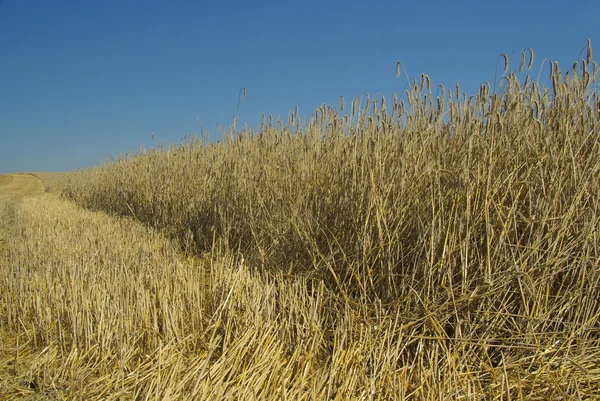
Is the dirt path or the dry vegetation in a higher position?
the dirt path

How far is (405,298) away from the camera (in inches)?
77.1

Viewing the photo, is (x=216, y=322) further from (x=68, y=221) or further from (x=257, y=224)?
(x=68, y=221)

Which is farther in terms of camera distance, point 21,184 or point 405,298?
point 21,184

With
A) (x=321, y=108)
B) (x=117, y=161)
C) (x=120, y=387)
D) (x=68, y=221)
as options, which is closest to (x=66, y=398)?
(x=120, y=387)

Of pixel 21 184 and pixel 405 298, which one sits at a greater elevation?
pixel 21 184

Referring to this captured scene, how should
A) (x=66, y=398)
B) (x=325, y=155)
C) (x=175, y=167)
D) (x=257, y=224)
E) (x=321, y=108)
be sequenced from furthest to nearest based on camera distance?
1. (x=175, y=167)
2. (x=257, y=224)
3. (x=321, y=108)
4. (x=325, y=155)
5. (x=66, y=398)

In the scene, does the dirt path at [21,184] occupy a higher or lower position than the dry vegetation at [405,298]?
higher

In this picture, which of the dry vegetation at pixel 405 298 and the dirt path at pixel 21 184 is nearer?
the dry vegetation at pixel 405 298

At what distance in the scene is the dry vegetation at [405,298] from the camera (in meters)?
1.76

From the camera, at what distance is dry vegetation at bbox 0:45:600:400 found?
1.76 m

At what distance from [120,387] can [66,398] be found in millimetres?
183

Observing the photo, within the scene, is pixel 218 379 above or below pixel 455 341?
below

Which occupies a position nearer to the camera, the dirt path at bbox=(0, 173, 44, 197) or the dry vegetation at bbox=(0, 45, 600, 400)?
the dry vegetation at bbox=(0, 45, 600, 400)

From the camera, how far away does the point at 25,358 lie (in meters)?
2.01
